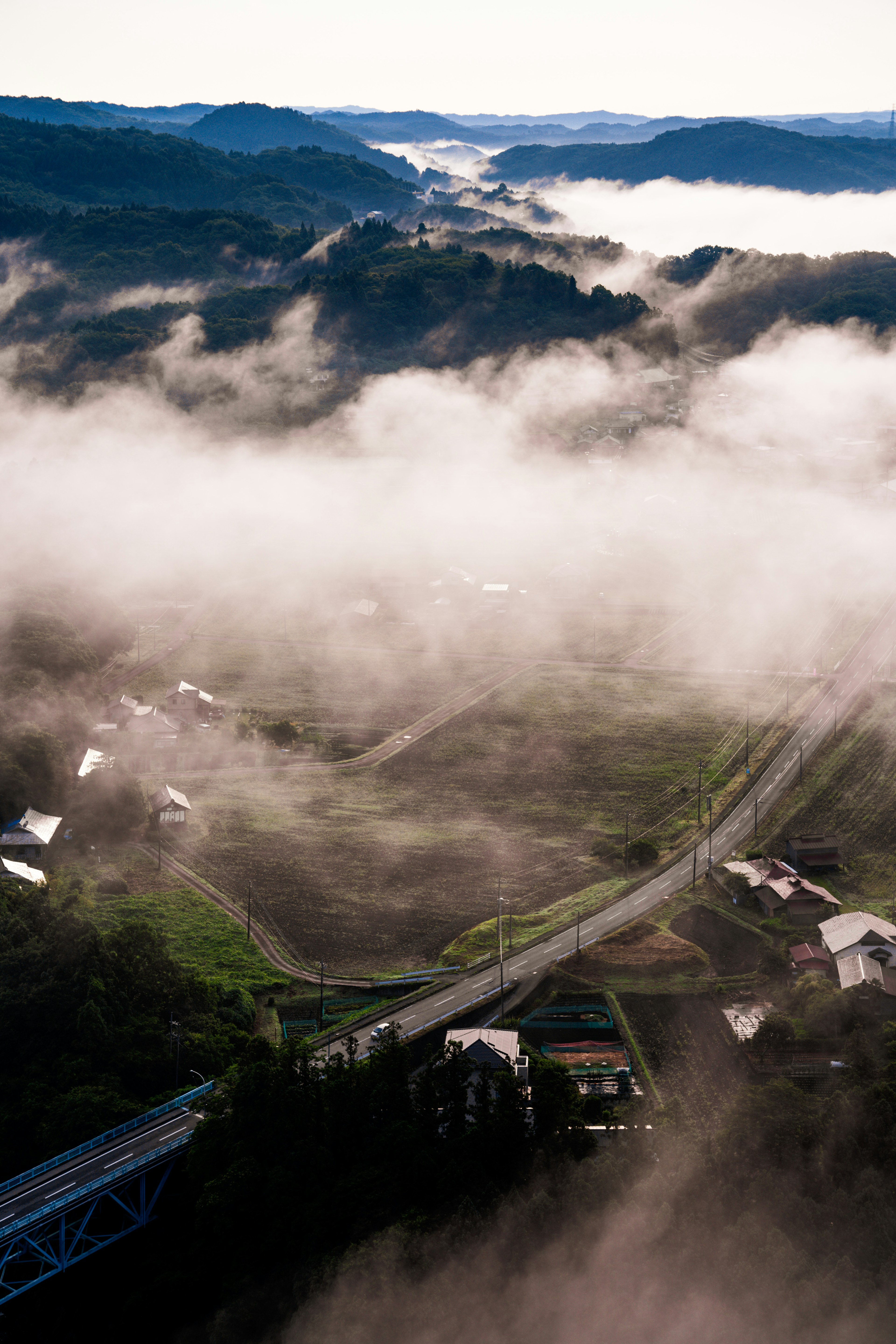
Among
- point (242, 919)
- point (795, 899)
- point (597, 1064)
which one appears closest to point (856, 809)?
point (795, 899)

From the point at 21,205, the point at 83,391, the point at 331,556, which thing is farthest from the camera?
the point at 21,205

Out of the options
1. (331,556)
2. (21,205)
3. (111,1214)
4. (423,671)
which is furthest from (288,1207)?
(21,205)

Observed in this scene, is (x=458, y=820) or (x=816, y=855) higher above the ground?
(x=458, y=820)

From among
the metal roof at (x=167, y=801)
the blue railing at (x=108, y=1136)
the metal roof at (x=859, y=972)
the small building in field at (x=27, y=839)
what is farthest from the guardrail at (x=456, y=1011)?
the small building in field at (x=27, y=839)

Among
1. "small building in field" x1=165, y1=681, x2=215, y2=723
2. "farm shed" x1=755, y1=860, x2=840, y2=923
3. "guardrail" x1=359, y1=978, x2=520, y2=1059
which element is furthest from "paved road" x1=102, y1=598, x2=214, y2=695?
"farm shed" x1=755, y1=860, x2=840, y2=923

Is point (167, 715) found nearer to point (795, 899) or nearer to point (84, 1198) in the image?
point (795, 899)

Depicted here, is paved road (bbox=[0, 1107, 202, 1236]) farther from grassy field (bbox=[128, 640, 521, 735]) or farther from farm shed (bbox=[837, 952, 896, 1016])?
grassy field (bbox=[128, 640, 521, 735])

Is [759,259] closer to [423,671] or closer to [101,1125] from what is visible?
[423,671]
